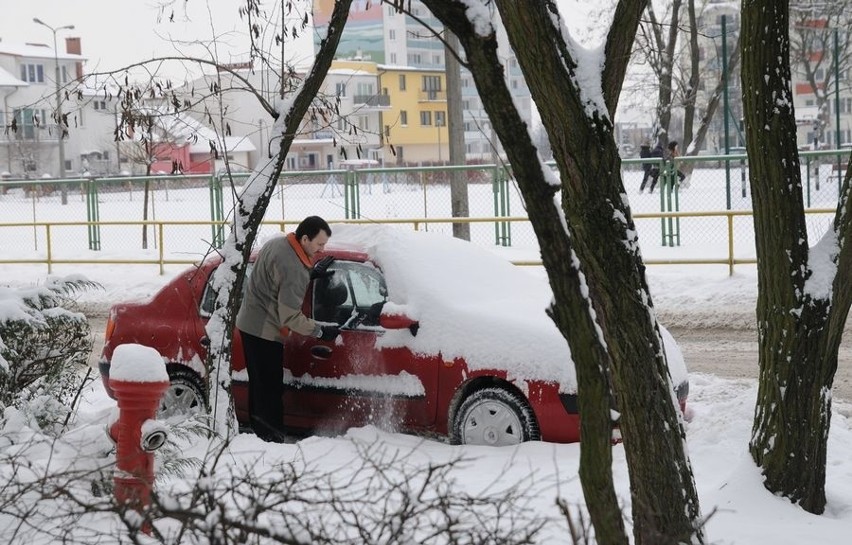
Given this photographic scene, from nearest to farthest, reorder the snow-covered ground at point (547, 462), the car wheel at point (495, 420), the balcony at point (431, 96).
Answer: the snow-covered ground at point (547, 462)
the car wheel at point (495, 420)
the balcony at point (431, 96)

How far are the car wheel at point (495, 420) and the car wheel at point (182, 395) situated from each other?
6.57 feet

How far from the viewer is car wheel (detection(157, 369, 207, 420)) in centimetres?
869

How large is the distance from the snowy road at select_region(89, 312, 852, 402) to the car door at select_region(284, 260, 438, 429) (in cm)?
374

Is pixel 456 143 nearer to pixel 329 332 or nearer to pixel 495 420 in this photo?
pixel 329 332

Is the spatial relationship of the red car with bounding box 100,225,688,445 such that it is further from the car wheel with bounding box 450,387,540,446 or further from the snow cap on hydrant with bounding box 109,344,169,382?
the snow cap on hydrant with bounding box 109,344,169,382

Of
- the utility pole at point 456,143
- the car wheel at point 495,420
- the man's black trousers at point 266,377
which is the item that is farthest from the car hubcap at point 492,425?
the utility pole at point 456,143

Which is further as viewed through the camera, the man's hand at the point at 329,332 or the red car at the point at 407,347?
the man's hand at the point at 329,332

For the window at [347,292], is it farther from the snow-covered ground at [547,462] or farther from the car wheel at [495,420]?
the car wheel at [495,420]

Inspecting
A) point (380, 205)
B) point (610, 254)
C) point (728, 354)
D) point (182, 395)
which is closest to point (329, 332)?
point (182, 395)

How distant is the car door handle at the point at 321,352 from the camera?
27.4 feet

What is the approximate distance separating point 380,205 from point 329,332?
1551 cm

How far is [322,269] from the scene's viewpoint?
8.47 meters

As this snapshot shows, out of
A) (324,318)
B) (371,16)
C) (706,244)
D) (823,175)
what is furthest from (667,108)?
(371,16)

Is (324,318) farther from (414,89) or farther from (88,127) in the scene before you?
(414,89)
